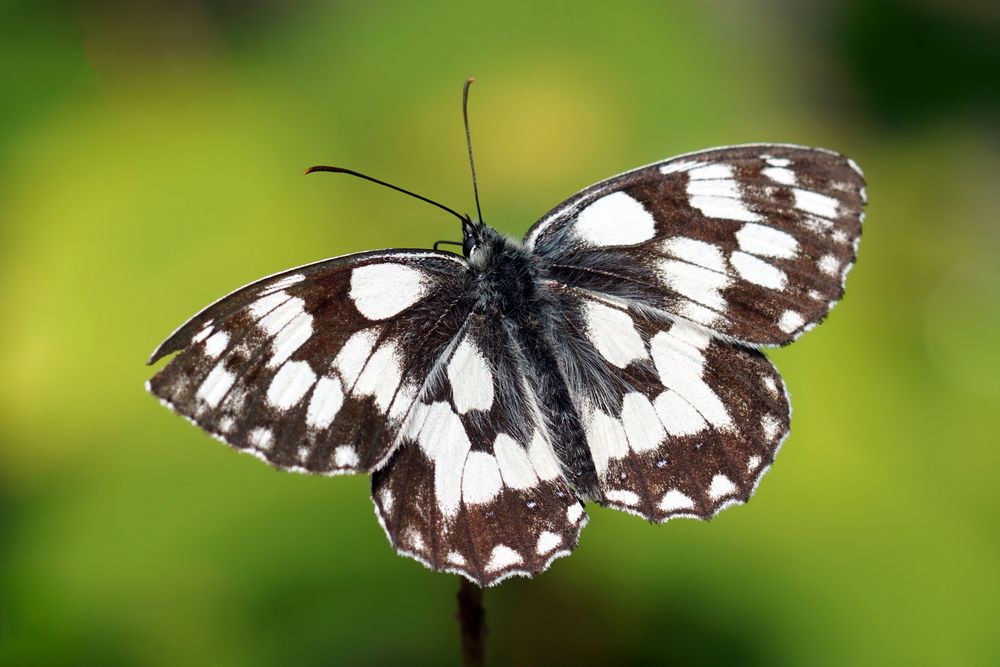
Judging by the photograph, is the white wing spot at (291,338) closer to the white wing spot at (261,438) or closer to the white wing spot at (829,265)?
the white wing spot at (261,438)

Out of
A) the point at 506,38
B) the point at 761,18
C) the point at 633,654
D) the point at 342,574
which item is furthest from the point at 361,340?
the point at 761,18

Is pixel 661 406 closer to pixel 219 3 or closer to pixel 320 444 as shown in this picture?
pixel 320 444

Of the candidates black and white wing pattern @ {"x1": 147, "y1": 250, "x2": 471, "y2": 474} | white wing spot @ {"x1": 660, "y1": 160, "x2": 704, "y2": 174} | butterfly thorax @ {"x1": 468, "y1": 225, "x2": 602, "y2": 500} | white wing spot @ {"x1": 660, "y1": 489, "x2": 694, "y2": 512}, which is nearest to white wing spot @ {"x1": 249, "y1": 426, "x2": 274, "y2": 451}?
black and white wing pattern @ {"x1": 147, "y1": 250, "x2": 471, "y2": 474}

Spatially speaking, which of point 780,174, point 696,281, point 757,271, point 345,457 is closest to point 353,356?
point 345,457

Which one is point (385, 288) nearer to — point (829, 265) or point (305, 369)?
point (305, 369)

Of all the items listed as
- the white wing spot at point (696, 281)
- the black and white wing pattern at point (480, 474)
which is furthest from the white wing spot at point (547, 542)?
the white wing spot at point (696, 281)
